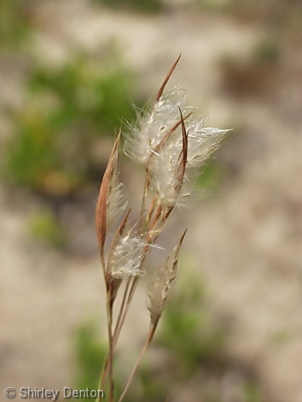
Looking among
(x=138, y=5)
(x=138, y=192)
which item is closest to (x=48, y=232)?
(x=138, y=192)

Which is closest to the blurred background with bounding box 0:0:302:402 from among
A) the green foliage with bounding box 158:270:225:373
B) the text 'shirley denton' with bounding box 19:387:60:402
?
the green foliage with bounding box 158:270:225:373

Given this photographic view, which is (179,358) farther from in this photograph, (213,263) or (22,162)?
(22,162)

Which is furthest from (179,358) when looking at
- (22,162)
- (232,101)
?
(232,101)

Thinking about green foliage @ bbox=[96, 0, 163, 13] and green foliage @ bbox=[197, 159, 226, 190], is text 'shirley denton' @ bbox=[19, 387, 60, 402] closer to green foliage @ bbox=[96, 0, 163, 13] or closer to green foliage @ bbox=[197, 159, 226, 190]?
green foliage @ bbox=[197, 159, 226, 190]

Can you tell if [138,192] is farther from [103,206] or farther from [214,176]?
[103,206]

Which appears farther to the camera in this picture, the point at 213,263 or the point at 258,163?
the point at 258,163

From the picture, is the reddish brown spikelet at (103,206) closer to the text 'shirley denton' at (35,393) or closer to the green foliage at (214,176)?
the text 'shirley denton' at (35,393)

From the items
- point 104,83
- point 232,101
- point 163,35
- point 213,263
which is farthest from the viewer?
point 163,35
